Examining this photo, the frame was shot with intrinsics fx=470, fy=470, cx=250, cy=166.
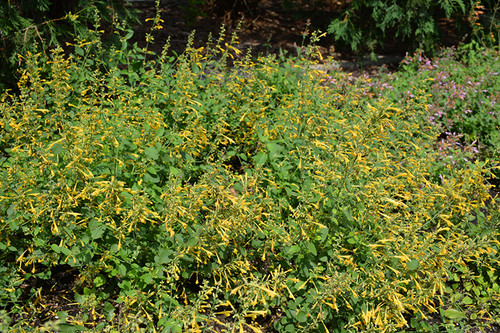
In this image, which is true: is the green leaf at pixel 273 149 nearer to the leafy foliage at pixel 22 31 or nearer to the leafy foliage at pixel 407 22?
the leafy foliage at pixel 22 31

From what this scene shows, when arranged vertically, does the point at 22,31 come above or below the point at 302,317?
above

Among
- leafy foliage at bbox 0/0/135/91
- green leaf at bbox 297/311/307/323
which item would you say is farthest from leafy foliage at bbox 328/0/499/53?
green leaf at bbox 297/311/307/323

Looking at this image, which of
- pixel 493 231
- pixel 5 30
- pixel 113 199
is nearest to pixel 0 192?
pixel 113 199

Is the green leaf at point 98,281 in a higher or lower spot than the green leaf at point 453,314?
higher

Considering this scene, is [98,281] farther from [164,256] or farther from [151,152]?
[151,152]

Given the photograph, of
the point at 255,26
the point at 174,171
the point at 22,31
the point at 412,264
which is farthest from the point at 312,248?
the point at 255,26

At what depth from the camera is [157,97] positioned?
3.91 metres

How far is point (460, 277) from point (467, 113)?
2.59 metres

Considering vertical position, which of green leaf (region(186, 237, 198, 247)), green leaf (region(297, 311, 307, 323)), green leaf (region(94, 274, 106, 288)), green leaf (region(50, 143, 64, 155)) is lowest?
green leaf (region(94, 274, 106, 288))

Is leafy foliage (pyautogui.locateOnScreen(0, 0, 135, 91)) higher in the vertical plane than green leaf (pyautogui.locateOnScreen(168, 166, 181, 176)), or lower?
higher

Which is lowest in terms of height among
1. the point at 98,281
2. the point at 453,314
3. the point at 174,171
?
the point at 453,314

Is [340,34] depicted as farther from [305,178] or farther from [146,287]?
[146,287]

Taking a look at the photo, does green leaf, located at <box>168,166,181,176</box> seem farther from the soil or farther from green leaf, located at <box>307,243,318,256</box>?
the soil

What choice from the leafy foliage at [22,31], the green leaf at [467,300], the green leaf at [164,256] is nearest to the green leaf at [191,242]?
the green leaf at [164,256]
